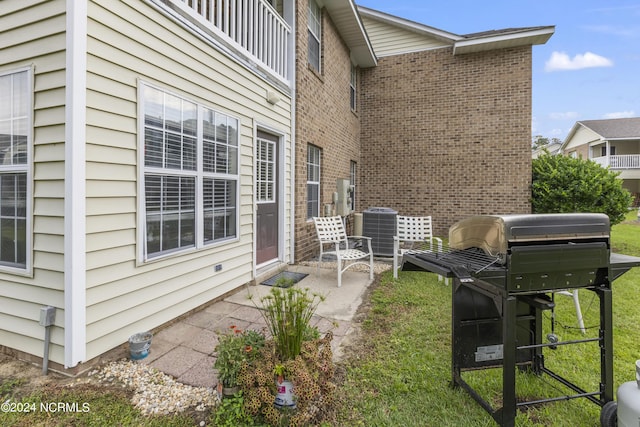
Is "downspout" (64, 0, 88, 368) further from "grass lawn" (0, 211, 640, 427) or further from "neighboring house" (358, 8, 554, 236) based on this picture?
"neighboring house" (358, 8, 554, 236)

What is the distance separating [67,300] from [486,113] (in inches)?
400

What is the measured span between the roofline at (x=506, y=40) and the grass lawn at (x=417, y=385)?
7.64 meters

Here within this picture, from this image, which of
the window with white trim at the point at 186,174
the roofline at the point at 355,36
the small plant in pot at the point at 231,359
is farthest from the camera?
the roofline at the point at 355,36

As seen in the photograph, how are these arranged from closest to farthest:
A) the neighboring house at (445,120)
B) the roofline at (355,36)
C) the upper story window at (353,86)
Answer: the roofline at (355,36) → the neighboring house at (445,120) → the upper story window at (353,86)

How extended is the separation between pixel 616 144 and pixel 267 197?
31.0m

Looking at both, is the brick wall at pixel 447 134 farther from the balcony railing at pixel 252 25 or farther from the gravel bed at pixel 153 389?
the gravel bed at pixel 153 389

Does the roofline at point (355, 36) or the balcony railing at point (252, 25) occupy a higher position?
the roofline at point (355, 36)

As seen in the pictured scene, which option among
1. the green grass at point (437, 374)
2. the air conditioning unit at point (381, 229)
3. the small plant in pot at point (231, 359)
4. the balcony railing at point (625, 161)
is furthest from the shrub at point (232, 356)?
the balcony railing at point (625, 161)

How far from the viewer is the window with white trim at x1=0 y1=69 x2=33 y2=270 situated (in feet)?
8.47

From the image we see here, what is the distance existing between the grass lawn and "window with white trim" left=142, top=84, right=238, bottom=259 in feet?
4.34

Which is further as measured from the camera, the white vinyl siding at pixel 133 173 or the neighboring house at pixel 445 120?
the neighboring house at pixel 445 120

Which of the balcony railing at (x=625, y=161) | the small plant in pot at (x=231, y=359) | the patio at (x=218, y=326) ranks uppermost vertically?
the balcony railing at (x=625, y=161)

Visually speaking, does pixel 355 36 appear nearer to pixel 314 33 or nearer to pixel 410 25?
pixel 314 33

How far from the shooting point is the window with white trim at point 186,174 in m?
3.08
